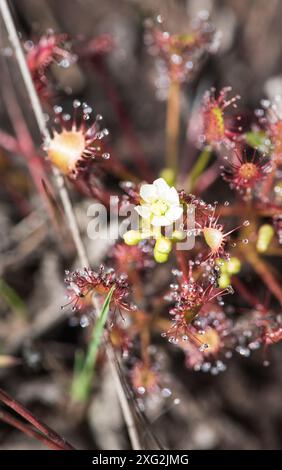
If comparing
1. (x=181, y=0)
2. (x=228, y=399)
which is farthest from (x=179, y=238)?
(x=181, y=0)

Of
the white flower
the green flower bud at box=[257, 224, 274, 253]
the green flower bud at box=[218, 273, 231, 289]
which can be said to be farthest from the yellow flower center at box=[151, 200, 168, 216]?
the green flower bud at box=[257, 224, 274, 253]

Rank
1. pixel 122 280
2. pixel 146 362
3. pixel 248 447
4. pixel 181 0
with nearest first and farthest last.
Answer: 1. pixel 122 280
2. pixel 146 362
3. pixel 248 447
4. pixel 181 0

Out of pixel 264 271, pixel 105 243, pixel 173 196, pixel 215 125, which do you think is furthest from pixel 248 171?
pixel 105 243

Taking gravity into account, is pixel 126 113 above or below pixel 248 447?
above

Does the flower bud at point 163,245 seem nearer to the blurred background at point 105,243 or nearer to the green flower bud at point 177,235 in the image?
the green flower bud at point 177,235

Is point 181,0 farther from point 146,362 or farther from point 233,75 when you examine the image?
point 146,362
